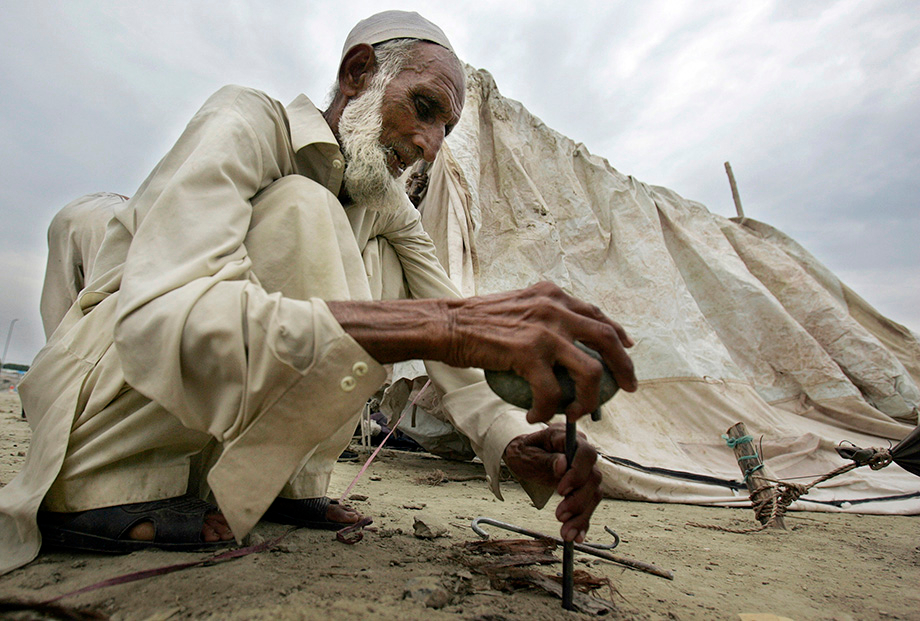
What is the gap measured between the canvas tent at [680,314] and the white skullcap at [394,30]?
1758 mm

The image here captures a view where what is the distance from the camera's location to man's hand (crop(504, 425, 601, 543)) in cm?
87

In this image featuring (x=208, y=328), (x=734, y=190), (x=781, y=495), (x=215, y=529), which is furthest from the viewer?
(x=734, y=190)

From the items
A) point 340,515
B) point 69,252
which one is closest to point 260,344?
point 340,515

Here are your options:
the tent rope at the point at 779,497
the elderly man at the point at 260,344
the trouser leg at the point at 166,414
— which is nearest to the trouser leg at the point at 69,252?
the elderly man at the point at 260,344

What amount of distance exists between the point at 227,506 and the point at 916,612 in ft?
4.71

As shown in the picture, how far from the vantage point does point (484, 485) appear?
2613 millimetres

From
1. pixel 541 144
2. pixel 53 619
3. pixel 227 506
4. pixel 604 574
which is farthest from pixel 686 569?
pixel 541 144

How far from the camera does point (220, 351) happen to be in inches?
27.0

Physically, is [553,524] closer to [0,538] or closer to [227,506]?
[227,506]

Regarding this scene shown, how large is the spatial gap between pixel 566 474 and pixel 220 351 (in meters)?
0.62

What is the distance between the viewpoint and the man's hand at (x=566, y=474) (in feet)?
2.85

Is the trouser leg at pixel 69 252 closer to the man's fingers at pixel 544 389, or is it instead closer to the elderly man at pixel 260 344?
the elderly man at pixel 260 344

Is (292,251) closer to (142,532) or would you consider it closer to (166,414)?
(166,414)

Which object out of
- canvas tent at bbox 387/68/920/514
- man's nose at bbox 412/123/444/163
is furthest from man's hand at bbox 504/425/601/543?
canvas tent at bbox 387/68/920/514
